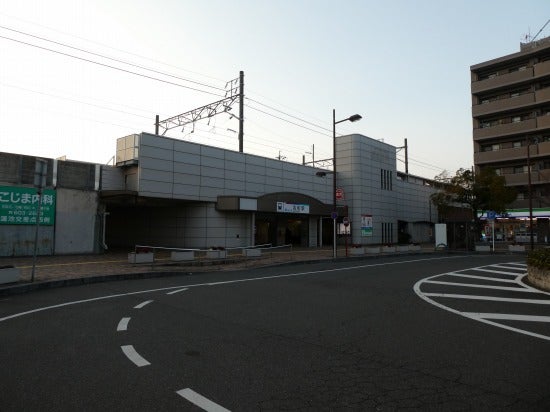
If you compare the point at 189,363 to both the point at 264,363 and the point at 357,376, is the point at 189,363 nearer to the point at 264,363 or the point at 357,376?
the point at 264,363

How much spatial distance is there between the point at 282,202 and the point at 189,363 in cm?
2725

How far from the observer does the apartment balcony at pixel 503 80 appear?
1859 inches

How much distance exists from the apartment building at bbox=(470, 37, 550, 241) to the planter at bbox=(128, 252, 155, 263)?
4342 cm

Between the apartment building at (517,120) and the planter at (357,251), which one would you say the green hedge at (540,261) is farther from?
the apartment building at (517,120)

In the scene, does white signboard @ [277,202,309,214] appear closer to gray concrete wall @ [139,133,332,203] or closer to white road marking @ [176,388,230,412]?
gray concrete wall @ [139,133,332,203]

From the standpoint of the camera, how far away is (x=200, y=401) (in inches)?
147

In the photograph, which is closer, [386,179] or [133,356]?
[133,356]

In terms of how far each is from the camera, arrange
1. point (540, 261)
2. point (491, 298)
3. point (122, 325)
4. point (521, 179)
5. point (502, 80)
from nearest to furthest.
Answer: point (122, 325)
point (491, 298)
point (540, 261)
point (521, 179)
point (502, 80)

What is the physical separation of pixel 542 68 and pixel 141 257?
161 feet

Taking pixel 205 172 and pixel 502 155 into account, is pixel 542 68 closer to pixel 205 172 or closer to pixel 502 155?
pixel 502 155

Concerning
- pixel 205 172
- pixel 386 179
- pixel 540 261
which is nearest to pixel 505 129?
pixel 386 179

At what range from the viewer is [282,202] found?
105 feet

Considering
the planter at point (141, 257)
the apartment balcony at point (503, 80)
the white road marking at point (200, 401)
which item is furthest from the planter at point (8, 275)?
the apartment balcony at point (503, 80)

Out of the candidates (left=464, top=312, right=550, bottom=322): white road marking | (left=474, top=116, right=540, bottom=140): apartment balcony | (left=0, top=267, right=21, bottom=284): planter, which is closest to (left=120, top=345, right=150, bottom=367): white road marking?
(left=464, top=312, right=550, bottom=322): white road marking
